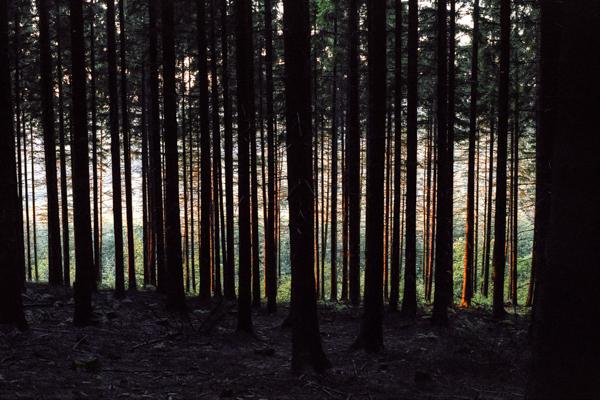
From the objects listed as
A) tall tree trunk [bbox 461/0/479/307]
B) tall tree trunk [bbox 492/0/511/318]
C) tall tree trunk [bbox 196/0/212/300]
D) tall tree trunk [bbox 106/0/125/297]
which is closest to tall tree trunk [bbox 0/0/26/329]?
tall tree trunk [bbox 196/0/212/300]

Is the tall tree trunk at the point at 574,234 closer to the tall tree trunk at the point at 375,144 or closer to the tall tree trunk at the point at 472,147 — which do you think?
the tall tree trunk at the point at 375,144

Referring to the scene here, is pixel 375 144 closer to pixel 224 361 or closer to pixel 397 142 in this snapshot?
pixel 224 361

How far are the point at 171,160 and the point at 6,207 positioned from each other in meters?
5.08

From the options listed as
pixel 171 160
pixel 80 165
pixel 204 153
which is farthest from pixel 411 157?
pixel 80 165

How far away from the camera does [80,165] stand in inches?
420

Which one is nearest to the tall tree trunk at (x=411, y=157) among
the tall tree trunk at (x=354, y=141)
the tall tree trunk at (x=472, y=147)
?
the tall tree trunk at (x=354, y=141)

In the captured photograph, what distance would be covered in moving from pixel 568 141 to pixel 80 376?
7506 millimetres

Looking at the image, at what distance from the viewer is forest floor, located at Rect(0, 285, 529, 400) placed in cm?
753

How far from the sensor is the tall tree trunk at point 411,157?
537 inches

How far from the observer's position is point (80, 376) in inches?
303

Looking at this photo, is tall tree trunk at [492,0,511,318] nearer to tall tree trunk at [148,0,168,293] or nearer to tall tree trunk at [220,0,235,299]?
tall tree trunk at [220,0,235,299]

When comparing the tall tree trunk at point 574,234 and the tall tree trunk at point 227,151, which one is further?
the tall tree trunk at point 227,151

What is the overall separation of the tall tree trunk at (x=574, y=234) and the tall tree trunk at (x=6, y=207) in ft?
29.6

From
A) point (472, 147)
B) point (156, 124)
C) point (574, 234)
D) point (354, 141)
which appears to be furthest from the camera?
point (472, 147)
